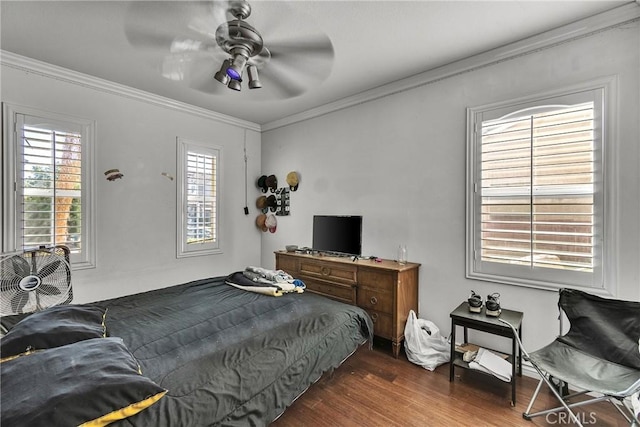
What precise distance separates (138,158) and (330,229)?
93.3 inches

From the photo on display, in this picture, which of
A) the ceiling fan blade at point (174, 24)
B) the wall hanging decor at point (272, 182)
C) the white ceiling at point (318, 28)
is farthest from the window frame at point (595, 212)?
the wall hanging decor at point (272, 182)

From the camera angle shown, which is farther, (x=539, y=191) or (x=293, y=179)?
(x=293, y=179)

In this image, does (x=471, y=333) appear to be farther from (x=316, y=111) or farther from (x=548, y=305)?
(x=316, y=111)

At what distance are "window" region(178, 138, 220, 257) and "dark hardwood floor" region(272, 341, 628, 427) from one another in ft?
8.11

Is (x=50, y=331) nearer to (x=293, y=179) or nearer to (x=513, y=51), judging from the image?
(x=293, y=179)

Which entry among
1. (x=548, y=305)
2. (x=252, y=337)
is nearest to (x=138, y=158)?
(x=252, y=337)

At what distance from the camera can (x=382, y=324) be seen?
108 inches

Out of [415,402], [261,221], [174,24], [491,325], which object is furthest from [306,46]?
[261,221]

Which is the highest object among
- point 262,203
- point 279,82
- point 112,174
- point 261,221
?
point 279,82

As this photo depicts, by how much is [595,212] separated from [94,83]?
4.59 metres

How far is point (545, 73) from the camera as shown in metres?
2.29

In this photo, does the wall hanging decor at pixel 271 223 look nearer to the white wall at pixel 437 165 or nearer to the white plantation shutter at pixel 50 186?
the white wall at pixel 437 165

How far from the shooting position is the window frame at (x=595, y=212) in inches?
79.4

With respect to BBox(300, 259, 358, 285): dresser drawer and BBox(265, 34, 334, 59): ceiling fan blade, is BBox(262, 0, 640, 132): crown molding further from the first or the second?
BBox(300, 259, 358, 285): dresser drawer
